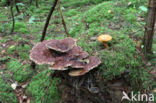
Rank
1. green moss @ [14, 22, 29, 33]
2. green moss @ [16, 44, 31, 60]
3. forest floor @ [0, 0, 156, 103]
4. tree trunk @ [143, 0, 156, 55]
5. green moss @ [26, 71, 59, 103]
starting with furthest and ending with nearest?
green moss @ [14, 22, 29, 33]
green moss @ [16, 44, 31, 60]
green moss @ [26, 71, 59, 103]
tree trunk @ [143, 0, 156, 55]
forest floor @ [0, 0, 156, 103]

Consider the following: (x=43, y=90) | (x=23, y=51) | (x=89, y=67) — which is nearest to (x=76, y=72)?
(x=89, y=67)

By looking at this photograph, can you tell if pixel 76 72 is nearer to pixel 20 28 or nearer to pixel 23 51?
pixel 23 51

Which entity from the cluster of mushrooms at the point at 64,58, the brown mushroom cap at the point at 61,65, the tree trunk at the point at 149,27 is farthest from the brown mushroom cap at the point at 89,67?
the tree trunk at the point at 149,27

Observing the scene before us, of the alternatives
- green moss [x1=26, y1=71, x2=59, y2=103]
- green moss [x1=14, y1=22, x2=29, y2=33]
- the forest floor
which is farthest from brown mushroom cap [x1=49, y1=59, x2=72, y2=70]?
green moss [x1=14, y1=22, x2=29, y2=33]

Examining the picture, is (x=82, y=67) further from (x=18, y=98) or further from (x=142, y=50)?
(x=18, y=98)

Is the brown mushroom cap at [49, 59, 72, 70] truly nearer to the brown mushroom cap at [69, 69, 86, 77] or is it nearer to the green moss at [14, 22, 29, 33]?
the brown mushroom cap at [69, 69, 86, 77]

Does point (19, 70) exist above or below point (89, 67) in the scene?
below
